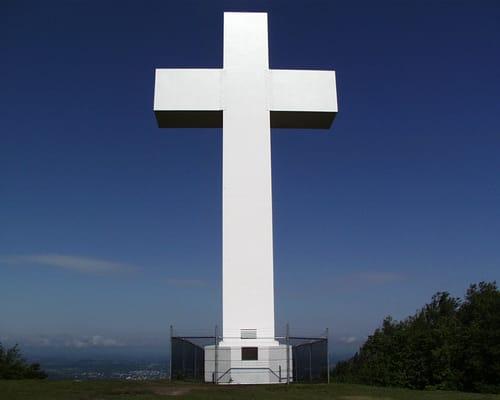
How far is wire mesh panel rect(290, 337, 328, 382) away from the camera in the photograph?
46.4 feet

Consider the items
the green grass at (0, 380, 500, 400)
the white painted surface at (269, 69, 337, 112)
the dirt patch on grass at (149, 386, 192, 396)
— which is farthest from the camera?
the white painted surface at (269, 69, 337, 112)

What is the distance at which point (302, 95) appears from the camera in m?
16.1

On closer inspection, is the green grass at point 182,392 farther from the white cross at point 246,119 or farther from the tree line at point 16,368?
the tree line at point 16,368

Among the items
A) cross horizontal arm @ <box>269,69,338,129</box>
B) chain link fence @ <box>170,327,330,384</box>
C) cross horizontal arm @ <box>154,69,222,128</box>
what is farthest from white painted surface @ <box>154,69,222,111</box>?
chain link fence @ <box>170,327,330,384</box>

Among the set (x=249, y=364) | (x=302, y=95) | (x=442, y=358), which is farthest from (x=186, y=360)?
(x=442, y=358)

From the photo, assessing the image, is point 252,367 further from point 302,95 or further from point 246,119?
point 302,95

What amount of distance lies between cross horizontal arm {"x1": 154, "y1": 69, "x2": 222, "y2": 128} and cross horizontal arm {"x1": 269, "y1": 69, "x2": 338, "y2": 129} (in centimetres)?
145

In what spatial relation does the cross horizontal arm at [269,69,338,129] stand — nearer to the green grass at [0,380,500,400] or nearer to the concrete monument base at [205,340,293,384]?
the concrete monument base at [205,340,293,384]

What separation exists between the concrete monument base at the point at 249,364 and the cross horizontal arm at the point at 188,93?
19.5 feet

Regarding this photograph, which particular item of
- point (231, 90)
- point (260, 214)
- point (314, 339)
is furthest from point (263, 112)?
point (314, 339)

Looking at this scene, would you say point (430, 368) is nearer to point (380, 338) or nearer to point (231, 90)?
point (380, 338)

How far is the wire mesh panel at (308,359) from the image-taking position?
14156 millimetres

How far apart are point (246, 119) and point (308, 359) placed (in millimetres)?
6058

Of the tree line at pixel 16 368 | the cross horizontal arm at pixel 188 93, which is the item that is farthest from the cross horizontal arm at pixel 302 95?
the tree line at pixel 16 368
